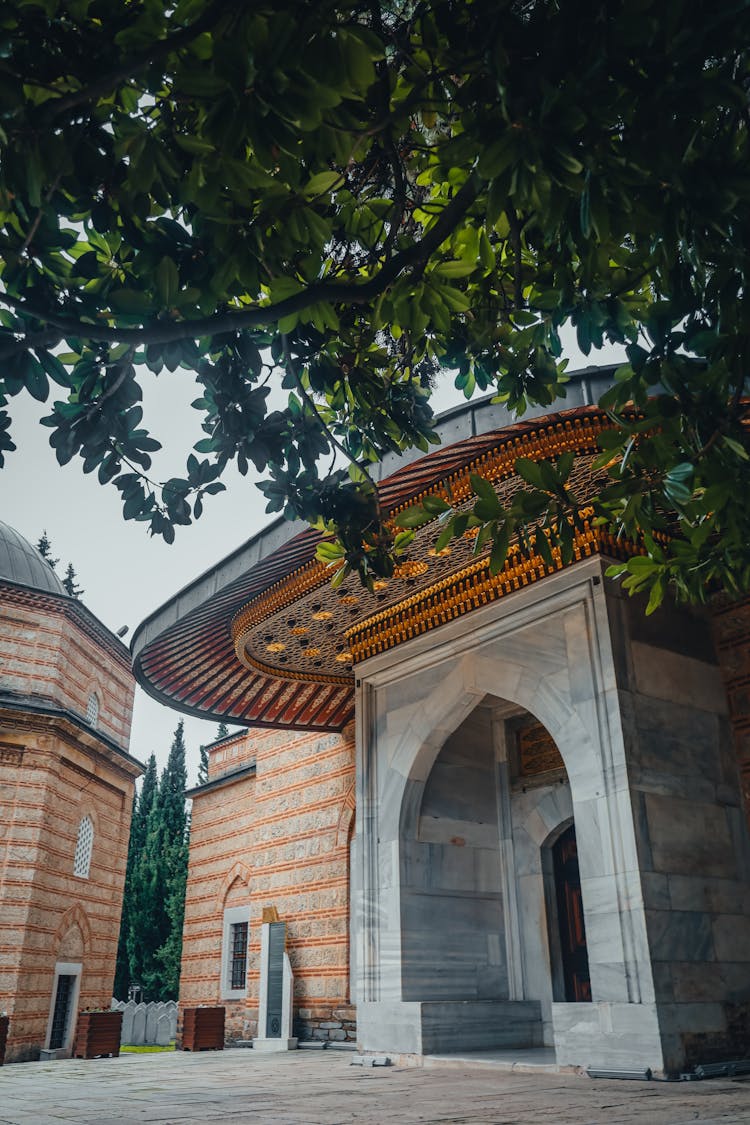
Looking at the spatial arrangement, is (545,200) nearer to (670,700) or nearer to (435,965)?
(670,700)

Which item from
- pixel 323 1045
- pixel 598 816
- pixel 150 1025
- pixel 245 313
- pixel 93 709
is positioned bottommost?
pixel 150 1025

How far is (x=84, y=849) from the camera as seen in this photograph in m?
15.4

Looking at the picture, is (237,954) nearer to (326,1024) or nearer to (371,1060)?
(326,1024)

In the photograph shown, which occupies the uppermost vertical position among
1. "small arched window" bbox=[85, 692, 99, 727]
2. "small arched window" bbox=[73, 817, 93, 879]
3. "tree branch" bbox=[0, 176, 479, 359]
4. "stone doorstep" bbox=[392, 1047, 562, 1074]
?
"small arched window" bbox=[85, 692, 99, 727]

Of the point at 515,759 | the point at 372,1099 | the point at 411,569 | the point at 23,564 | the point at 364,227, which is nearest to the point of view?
the point at 364,227

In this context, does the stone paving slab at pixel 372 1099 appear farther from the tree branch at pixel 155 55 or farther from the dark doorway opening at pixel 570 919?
the tree branch at pixel 155 55

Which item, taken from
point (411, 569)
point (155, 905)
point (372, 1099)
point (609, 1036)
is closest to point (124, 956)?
point (155, 905)

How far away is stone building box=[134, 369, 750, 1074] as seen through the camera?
542 centimetres

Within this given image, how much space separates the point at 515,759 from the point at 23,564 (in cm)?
1168

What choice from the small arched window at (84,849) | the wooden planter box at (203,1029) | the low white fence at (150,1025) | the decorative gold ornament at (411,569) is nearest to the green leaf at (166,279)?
the decorative gold ornament at (411,569)

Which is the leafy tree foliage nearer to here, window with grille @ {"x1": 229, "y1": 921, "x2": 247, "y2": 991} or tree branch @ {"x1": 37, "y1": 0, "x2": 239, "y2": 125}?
window with grille @ {"x1": 229, "y1": 921, "x2": 247, "y2": 991}

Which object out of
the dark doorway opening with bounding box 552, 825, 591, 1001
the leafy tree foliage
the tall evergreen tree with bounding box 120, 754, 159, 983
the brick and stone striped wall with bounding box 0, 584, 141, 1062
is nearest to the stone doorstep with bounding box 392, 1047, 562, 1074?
the dark doorway opening with bounding box 552, 825, 591, 1001

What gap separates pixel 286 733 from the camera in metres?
12.1

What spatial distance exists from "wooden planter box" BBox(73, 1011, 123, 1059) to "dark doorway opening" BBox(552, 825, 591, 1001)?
706 centimetres
